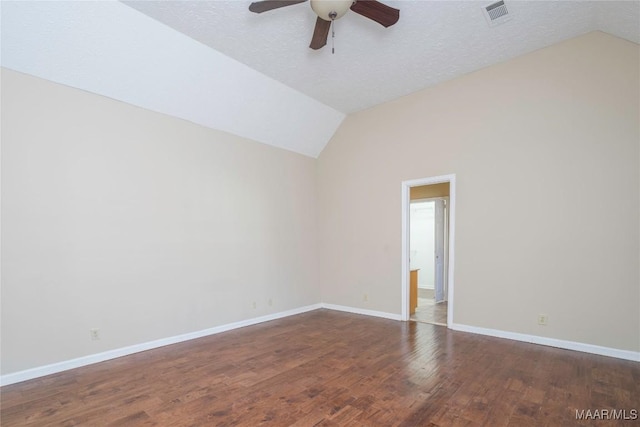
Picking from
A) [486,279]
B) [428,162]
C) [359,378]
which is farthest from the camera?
[428,162]

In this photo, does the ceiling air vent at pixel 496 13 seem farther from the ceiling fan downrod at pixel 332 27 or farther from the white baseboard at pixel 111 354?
the white baseboard at pixel 111 354

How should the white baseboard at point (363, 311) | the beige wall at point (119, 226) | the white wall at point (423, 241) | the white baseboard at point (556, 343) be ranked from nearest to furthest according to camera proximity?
the beige wall at point (119, 226), the white baseboard at point (556, 343), the white baseboard at point (363, 311), the white wall at point (423, 241)

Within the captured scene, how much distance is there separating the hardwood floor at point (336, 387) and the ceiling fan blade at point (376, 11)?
3.13 meters

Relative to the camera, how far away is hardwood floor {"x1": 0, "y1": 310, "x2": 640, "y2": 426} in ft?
7.37

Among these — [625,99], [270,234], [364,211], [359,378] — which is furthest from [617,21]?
[270,234]

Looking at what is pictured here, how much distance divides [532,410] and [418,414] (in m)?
0.86

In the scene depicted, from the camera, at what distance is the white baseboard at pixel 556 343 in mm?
3127

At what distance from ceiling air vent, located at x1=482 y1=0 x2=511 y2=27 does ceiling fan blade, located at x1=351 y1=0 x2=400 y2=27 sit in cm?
101

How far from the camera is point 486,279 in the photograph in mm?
3984

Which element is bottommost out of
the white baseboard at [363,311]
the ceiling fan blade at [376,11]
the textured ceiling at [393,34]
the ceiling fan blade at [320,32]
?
the white baseboard at [363,311]

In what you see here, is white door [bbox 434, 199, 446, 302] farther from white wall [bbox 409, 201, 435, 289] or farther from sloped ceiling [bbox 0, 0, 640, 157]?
sloped ceiling [bbox 0, 0, 640, 157]

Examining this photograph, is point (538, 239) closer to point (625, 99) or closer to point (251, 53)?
point (625, 99)

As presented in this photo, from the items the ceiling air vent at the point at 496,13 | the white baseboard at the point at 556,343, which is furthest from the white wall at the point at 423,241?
the ceiling air vent at the point at 496,13

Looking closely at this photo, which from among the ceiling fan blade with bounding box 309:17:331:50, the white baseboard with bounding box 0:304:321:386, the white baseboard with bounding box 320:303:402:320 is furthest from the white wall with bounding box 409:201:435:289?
the ceiling fan blade with bounding box 309:17:331:50
